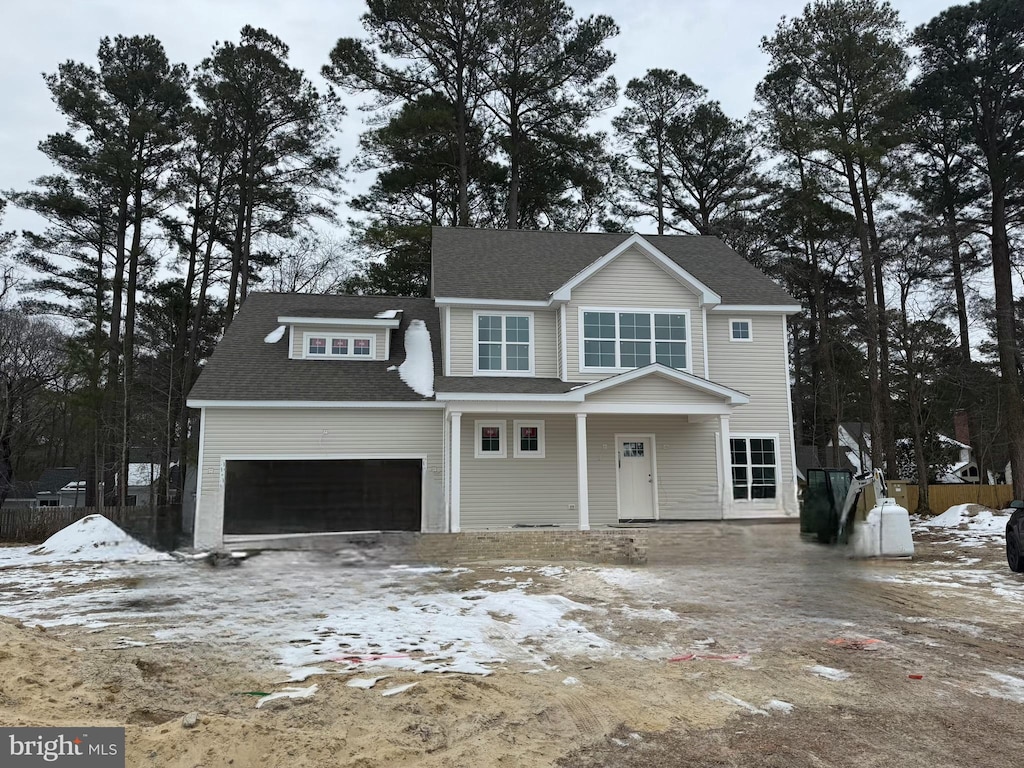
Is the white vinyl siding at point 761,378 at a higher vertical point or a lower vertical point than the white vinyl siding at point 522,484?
higher

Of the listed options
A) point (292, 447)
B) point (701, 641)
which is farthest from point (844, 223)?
point (701, 641)

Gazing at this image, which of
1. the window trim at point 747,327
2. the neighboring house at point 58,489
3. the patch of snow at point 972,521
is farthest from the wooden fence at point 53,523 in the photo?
the neighboring house at point 58,489

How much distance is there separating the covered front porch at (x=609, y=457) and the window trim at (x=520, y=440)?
0.02 metres

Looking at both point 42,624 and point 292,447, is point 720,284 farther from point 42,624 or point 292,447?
point 42,624

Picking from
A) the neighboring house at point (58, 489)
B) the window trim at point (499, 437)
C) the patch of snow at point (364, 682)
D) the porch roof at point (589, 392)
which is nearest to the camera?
the patch of snow at point (364, 682)

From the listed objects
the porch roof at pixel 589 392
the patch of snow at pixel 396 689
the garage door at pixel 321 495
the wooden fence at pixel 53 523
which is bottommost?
the patch of snow at pixel 396 689

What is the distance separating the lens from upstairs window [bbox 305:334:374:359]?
1705 cm

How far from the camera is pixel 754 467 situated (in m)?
16.9

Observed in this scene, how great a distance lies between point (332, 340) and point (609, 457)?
7501 mm

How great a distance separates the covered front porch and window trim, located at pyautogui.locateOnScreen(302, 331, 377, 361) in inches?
127

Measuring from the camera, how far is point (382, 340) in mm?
17297

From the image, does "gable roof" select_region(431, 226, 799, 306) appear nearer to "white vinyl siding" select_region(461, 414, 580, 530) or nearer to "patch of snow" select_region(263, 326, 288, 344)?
"white vinyl siding" select_region(461, 414, 580, 530)

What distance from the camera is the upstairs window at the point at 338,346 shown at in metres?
17.0

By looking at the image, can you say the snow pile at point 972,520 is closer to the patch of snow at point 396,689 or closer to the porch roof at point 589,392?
the porch roof at point 589,392
